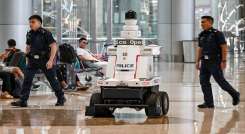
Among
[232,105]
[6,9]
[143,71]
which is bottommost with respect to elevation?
[232,105]

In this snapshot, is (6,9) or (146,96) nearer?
(146,96)

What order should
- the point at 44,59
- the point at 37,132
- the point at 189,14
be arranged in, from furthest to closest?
the point at 189,14, the point at 44,59, the point at 37,132

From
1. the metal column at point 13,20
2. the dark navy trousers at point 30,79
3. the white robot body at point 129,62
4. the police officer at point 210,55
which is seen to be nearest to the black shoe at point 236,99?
the police officer at point 210,55

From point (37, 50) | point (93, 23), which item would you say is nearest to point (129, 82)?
point (37, 50)

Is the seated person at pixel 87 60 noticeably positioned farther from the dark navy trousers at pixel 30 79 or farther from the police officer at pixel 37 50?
the police officer at pixel 37 50

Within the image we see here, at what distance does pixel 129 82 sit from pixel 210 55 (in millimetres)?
1863

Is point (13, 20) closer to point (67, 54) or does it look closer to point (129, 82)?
point (67, 54)

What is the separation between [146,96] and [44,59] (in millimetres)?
2094

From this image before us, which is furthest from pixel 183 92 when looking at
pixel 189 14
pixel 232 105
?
pixel 189 14

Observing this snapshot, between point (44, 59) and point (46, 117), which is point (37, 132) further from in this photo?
point (44, 59)

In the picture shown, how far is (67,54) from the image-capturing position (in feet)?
43.6

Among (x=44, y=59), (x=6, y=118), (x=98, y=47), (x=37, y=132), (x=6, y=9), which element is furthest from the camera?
(x=98, y=47)

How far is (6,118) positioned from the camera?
8867 mm

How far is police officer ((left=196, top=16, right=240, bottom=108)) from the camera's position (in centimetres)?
991
